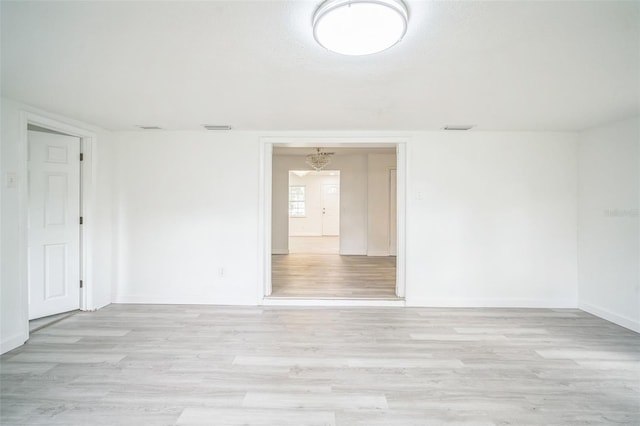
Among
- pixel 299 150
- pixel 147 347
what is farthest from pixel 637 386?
pixel 299 150

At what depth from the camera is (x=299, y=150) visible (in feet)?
23.0

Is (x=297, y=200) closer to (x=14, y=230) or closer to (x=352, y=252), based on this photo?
(x=352, y=252)

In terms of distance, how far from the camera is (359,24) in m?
1.43

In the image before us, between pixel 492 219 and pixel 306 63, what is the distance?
3047mm

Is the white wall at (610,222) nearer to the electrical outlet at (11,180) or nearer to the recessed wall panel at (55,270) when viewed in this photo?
the electrical outlet at (11,180)

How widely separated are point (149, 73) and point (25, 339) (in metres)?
2.64

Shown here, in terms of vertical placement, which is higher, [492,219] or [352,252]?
[492,219]

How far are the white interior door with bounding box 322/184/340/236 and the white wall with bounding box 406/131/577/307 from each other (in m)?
8.09

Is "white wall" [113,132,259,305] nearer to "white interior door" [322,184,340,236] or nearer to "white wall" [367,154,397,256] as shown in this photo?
"white wall" [367,154,397,256]

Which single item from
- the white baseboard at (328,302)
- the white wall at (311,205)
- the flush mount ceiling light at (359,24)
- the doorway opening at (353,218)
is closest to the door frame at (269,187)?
the white baseboard at (328,302)

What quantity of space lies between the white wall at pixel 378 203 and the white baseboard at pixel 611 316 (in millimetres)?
3970

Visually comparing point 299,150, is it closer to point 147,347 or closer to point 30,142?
point 30,142

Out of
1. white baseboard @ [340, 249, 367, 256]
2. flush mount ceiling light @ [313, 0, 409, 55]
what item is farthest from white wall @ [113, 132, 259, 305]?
white baseboard @ [340, 249, 367, 256]

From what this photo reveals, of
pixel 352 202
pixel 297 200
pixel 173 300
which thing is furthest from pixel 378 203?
pixel 297 200
